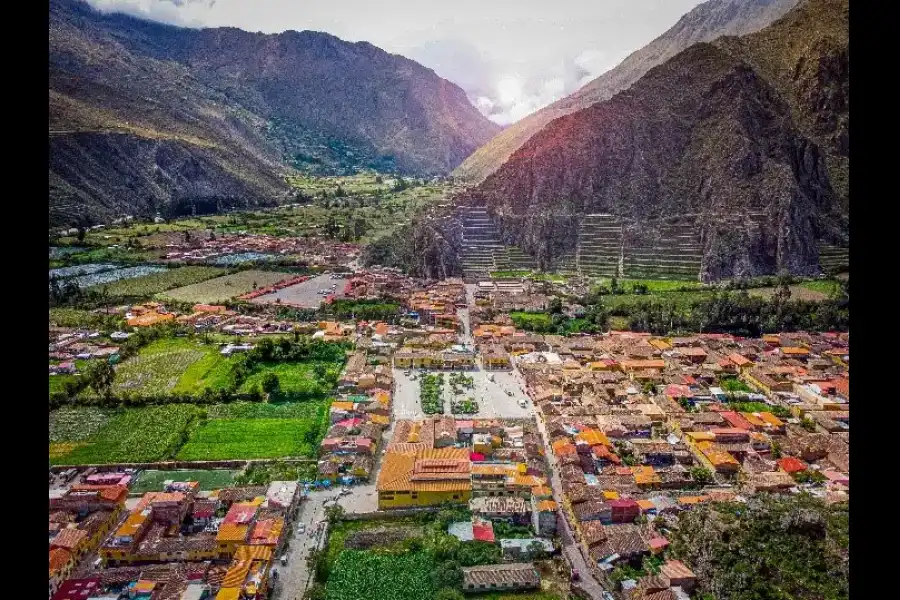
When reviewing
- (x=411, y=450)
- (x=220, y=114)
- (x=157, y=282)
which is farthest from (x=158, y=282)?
(x=220, y=114)

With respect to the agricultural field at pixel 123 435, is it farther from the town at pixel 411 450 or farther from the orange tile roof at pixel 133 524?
the orange tile roof at pixel 133 524

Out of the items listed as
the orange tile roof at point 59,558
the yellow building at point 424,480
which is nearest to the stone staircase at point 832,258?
the yellow building at point 424,480

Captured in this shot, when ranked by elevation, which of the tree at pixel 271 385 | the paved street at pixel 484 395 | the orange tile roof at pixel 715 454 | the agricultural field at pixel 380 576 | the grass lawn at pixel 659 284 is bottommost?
the agricultural field at pixel 380 576

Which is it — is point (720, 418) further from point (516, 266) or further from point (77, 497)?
point (516, 266)

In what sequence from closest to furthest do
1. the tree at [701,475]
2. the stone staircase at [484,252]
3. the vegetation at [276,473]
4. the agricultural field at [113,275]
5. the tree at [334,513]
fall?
the tree at [334,513] < the vegetation at [276,473] < the tree at [701,475] < the agricultural field at [113,275] < the stone staircase at [484,252]

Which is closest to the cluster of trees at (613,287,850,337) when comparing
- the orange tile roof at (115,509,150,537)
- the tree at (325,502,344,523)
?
the tree at (325,502,344,523)

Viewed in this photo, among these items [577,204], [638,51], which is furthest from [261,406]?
[638,51]

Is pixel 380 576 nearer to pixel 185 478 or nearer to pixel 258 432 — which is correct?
pixel 185 478
